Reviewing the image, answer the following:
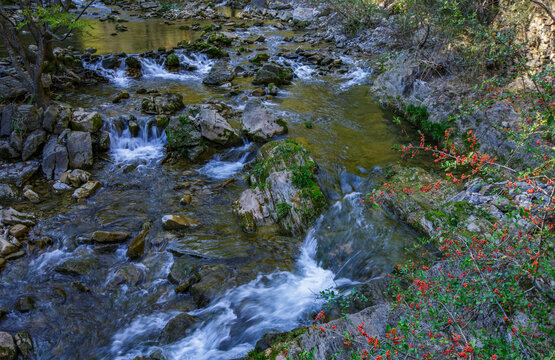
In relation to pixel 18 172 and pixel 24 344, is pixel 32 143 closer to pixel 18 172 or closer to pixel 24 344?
pixel 18 172

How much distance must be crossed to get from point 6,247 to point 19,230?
519 mm

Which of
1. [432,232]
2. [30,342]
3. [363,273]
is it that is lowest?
[30,342]

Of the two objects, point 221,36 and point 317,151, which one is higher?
point 221,36

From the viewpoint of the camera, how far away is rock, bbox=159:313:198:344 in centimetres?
546

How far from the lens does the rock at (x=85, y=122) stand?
10383mm

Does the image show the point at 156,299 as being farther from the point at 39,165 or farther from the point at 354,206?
the point at 39,165

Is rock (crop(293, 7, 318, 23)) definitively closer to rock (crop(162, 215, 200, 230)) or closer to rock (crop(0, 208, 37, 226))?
rock (crop(162, 215, 200, 230))

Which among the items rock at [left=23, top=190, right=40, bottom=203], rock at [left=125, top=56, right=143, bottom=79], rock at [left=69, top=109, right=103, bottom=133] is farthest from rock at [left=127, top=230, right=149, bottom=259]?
rock at [left=125, top=56, right=143, bottom=79]

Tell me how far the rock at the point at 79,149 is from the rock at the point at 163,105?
2826 mm

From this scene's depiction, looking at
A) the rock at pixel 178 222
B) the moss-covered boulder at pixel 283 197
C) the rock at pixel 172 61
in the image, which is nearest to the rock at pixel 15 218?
the rock at pixel 178 222

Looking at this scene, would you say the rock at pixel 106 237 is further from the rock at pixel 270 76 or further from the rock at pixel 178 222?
the rock at pixel 270 76

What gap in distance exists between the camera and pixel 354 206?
26.0 feet

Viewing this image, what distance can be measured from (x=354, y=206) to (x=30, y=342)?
22.4ft

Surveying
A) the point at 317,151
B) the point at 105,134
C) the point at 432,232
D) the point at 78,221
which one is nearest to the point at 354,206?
the point at 432,232
